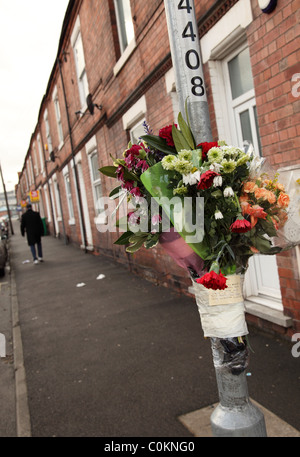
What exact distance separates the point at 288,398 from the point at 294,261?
1312mm

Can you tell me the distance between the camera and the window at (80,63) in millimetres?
11398

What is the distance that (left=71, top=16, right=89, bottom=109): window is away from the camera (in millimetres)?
11398

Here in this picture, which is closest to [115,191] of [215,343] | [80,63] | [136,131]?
[215,343]

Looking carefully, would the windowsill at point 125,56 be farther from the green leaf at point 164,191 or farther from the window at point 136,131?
the green leaf at point 164,191

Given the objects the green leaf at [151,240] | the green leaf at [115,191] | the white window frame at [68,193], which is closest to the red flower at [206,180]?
the green leaf at [151,240]

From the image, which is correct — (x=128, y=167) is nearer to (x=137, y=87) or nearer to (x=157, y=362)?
(x=157, y=362)

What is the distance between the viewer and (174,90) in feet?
19.7

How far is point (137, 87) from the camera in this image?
7250mm

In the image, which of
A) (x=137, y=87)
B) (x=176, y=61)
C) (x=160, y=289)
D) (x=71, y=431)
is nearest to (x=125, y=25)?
(x=137, y=87)

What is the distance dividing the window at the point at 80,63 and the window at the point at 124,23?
3199mm

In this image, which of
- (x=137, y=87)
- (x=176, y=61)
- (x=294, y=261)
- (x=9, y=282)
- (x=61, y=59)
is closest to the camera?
(x=176, y=61)

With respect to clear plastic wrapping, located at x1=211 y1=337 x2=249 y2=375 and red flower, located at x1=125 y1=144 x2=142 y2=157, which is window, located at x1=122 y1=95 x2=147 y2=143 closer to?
red flower, located at x1=125 y1=144 x2=142 y2=157

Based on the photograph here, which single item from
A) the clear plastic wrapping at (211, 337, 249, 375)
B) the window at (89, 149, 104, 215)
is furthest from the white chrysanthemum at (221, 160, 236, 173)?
the window at (89, 149, 104, 215)

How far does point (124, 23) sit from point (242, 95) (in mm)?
4572
